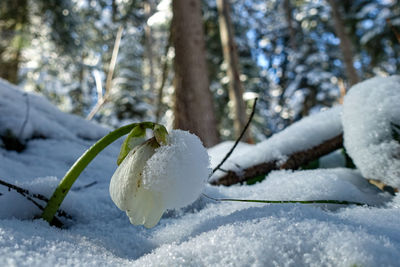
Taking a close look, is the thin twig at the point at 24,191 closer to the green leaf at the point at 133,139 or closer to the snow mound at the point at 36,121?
the green leaf at the point at 133,139

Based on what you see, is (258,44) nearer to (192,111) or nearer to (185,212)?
(192,111)

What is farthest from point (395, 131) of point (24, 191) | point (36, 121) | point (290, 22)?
point (290, 22)

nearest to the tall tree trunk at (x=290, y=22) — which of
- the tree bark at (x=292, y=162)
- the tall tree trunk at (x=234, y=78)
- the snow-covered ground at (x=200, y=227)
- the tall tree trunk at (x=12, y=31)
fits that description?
the tall tree trunk at (x=234, y=78)

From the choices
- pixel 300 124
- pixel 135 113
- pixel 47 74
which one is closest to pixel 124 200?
pixel 300 124

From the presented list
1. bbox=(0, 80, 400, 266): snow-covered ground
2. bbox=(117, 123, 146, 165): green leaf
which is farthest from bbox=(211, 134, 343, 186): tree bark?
bbox=(117, 123, 146, 165): green leaf

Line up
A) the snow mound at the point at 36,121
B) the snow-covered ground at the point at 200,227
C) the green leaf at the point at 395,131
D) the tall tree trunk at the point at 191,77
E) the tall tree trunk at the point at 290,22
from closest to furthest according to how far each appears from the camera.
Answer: the snow-covered ground at the point at 200,227 < the green leaf at the point at 395,131 < the snow mound at the point at 36,121 < the tall tree trunk at the point at 191,77 < the tall tree trunk at the point at 290,22

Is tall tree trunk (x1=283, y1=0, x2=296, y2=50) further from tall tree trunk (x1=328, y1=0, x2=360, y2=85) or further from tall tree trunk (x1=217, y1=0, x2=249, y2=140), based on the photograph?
tall tree trunk (x1=217, y1=0, x2=249, y2=140)
